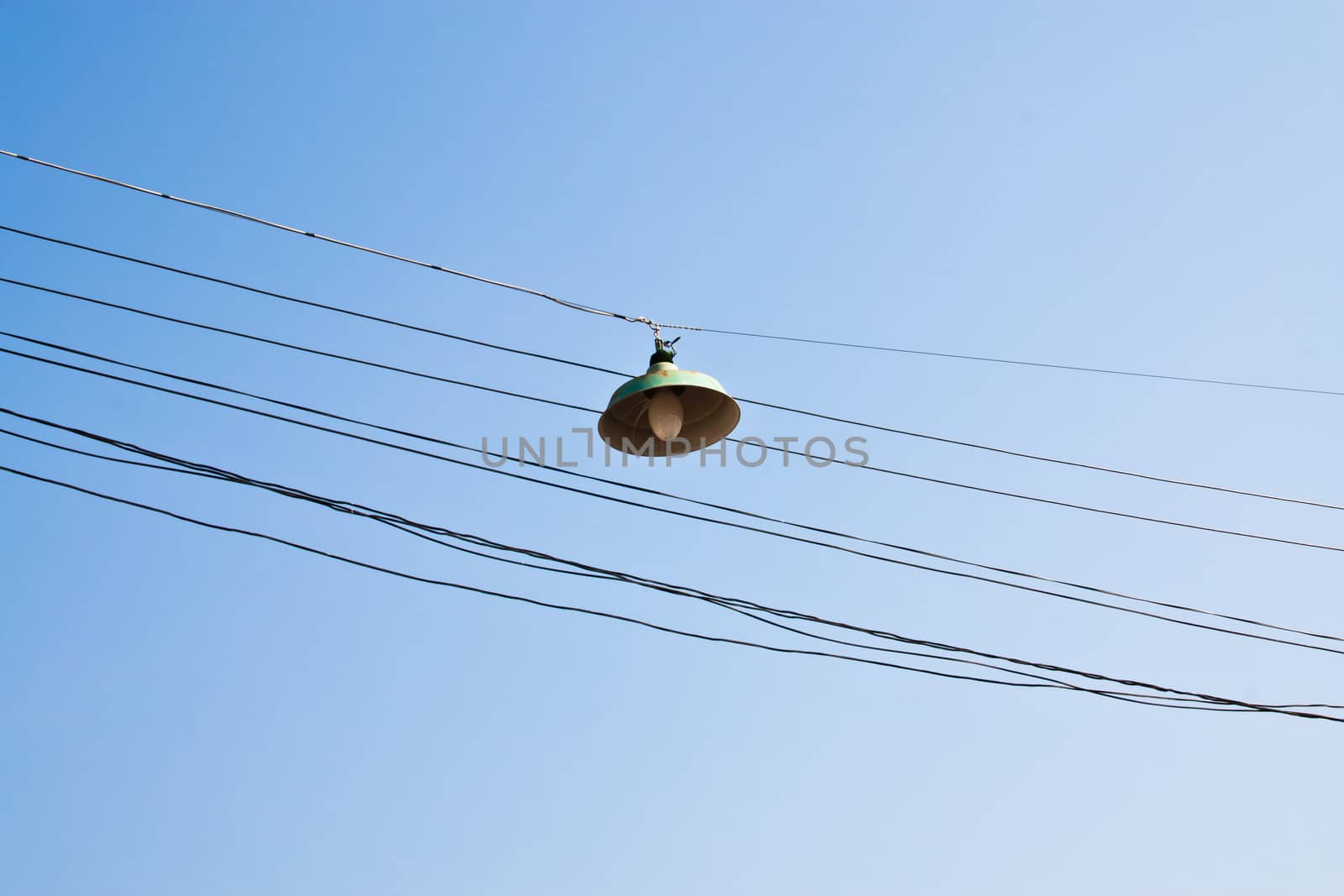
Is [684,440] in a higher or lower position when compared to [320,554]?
higher

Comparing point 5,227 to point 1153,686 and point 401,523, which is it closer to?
point 401,523

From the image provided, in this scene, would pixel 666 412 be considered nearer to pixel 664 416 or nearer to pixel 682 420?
pixel 664 416

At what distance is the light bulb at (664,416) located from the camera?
18.5 ft

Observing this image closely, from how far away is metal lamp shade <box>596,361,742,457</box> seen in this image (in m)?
5.58

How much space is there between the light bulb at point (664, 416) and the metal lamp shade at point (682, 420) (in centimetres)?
3

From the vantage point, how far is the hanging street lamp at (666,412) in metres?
5.53

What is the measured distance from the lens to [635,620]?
6.59 meters

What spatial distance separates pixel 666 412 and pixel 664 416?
0.02 m

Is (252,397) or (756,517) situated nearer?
(252,397)

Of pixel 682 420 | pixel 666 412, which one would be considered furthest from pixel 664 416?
pixel 682 420

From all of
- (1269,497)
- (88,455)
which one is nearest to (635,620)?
(88,455)

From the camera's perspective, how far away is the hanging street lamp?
218 inches

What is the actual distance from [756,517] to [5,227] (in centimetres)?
419

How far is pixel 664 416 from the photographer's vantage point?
5.63 m
